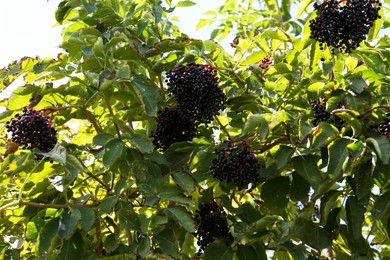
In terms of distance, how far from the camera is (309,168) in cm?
259

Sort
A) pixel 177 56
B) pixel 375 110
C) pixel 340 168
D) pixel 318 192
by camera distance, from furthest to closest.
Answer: pixel 177 56 < pixel 375 110 < pixel 318 192 < pixel 340 168

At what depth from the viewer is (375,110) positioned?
2717 millimetres

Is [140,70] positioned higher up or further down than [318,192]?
higher up

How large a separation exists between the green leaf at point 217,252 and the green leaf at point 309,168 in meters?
0.42

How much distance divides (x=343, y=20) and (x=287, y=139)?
1.68 ft

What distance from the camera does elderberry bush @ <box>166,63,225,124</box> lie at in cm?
264

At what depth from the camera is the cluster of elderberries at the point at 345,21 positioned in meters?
2.60

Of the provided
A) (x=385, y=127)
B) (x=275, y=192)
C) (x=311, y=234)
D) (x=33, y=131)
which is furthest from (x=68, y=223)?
(x=385, y=127)

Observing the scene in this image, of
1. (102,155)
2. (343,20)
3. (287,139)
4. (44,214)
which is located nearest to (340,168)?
(287,139)

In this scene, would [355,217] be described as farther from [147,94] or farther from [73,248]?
Result: [73,248]

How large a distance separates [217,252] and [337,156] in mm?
616

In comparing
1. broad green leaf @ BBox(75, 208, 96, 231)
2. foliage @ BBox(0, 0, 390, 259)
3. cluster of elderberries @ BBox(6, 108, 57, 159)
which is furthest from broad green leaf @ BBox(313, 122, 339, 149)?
cluster of elderberries @ BBox(6, 108, 57, 159)

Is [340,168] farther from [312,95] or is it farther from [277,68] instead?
[277,68]

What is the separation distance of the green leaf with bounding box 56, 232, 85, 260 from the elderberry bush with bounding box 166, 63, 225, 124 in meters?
0.67
